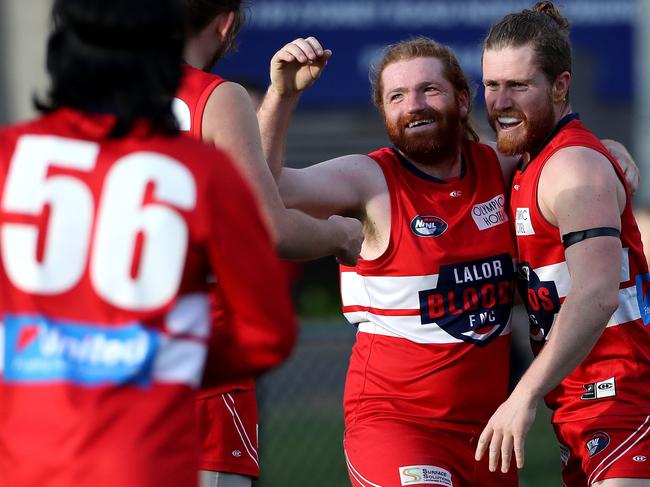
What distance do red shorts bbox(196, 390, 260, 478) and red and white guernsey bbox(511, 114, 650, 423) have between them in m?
1.07

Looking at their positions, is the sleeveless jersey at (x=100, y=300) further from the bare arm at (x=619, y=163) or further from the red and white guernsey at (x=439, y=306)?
the bare arm at (x=619, y=163)

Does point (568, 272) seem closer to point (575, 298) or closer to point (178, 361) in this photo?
point (575, 298)

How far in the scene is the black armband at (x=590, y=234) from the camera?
3.57 metres

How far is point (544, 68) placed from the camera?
3.98 m

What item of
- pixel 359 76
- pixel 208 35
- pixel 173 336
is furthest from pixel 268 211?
pixel 359 76

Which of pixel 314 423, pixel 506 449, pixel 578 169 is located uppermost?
pixel 578 169

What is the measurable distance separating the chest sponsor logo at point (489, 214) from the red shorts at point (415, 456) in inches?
27.7

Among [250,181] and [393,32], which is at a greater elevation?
[393,32]

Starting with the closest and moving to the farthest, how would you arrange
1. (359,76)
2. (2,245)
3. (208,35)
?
(2,245)
(208,35)
(359,76)

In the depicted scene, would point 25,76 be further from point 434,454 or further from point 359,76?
point 434,454

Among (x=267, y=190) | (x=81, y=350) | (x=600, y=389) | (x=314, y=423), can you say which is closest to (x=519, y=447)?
(x=600, y=389)

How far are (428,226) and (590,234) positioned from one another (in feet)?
2.04

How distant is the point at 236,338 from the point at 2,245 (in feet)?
1.62

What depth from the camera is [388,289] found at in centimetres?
400
